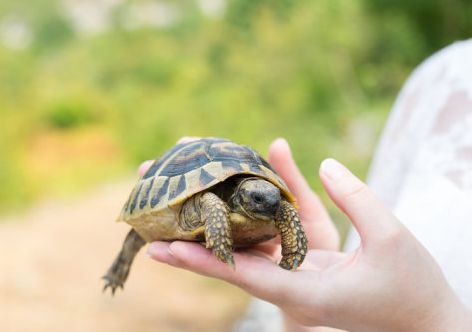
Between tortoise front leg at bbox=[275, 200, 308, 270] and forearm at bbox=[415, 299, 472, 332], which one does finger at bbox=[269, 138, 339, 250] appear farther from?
forearm at bbox=[415, 299, 472, 332]

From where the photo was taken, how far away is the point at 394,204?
1846 mm

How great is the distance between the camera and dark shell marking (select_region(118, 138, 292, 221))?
1.41 m

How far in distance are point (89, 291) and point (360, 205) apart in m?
4.32

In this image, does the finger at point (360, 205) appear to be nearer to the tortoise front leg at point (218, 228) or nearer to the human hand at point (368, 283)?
the human hand at point (368, 283)

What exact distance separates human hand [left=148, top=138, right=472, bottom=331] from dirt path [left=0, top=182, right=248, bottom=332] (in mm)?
3580

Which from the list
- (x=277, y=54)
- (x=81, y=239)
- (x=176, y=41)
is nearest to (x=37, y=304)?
(x=81, y=239)

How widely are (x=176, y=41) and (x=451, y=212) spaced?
8.26 meters

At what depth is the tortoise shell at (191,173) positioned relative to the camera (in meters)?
1.42

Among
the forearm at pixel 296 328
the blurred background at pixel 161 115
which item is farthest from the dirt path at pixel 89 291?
the forearm at pixel 296 328

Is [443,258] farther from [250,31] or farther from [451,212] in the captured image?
[250,31]

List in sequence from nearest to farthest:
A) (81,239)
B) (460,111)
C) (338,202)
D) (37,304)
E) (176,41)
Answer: (338,202) → (460,111) → (37,304) → (81,239) → (176,41)

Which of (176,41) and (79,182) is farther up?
(176,41)

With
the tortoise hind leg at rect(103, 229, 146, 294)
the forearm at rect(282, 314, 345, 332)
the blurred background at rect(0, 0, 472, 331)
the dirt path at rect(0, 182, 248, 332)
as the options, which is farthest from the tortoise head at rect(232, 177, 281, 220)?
the dirt path at rect(0, 182, 248, 332)

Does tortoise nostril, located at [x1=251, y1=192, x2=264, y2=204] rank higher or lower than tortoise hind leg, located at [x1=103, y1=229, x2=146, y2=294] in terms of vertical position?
higher
